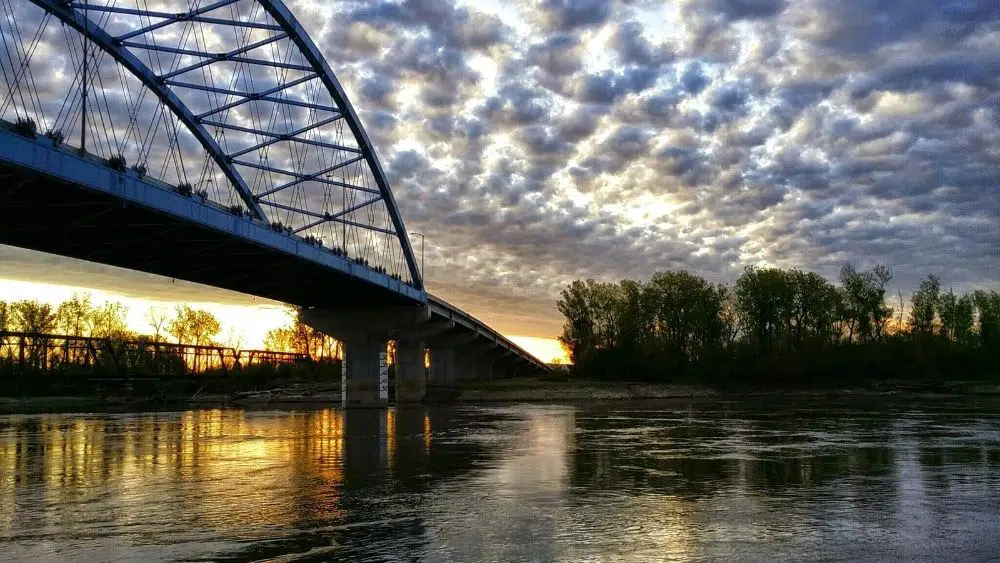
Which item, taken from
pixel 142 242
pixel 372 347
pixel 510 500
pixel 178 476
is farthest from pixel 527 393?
pixel 510 500

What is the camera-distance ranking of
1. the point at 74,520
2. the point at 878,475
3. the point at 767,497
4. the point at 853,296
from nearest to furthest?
the point at 74,520 → the point at 767,497 → the point at 878,475 → the point at 853,296

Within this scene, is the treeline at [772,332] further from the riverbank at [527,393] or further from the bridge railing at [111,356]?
the bridge railing at [111,356]

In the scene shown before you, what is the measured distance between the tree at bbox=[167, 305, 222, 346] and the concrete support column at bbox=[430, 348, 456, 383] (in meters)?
46.2

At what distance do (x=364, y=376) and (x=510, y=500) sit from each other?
2232 inches

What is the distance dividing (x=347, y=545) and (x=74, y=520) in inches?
188

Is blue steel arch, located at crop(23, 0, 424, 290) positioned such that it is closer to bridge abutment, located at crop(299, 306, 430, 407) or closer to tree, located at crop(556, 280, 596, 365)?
bridge abutment, located at crop(299, 306, 430, 407)

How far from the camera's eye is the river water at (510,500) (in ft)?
31.3

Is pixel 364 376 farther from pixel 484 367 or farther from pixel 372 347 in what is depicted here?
pixel 484 367

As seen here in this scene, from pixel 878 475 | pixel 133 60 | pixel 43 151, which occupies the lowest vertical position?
pixel 878 475

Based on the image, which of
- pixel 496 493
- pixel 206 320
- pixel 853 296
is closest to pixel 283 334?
pixel 206 320

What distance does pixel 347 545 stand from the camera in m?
9.76

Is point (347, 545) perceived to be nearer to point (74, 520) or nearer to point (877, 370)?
point (74, 520)

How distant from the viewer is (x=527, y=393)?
274 feet

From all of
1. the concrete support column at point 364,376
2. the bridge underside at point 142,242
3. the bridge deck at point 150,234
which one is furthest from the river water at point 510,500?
the concrete support column at point 364,376
